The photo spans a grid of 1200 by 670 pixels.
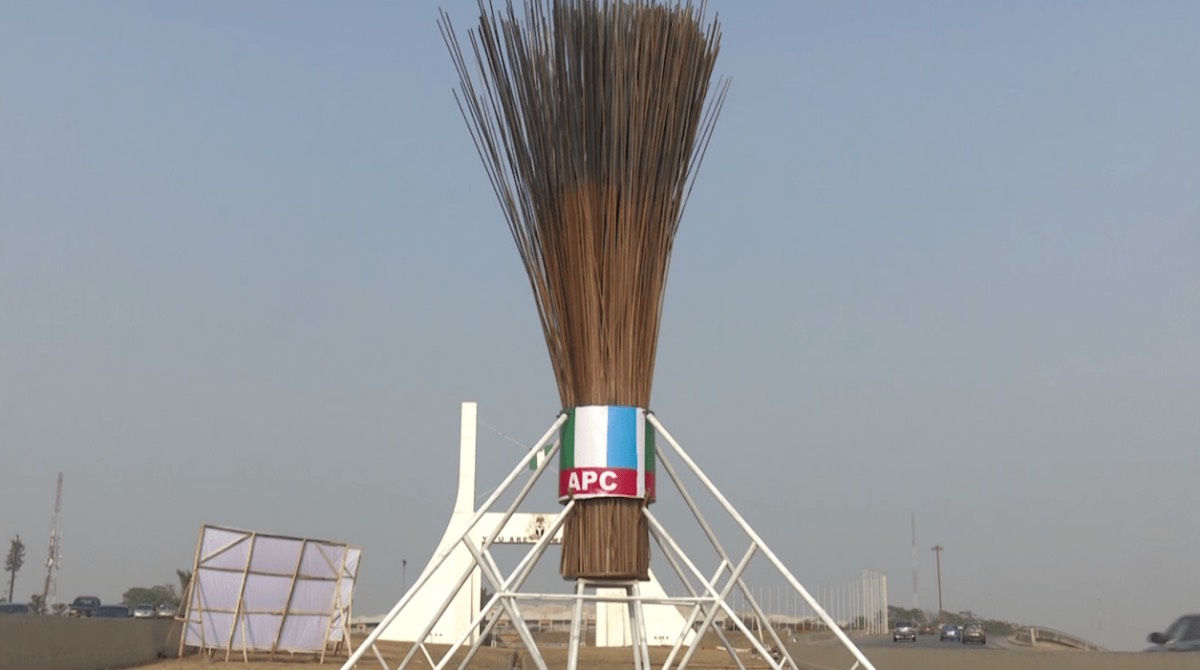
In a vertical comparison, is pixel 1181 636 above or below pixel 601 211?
below

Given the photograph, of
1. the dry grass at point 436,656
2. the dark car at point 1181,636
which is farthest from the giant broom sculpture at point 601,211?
the dark car at point 1181,636

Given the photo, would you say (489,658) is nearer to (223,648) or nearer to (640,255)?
(223,648)

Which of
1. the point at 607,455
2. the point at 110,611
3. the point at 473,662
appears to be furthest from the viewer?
the point at 110,611

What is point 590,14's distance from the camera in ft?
31.5

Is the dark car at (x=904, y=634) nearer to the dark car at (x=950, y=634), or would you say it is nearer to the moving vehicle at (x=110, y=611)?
the dark car at (x=950, y=634)

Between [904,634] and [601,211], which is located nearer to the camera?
[601,211]

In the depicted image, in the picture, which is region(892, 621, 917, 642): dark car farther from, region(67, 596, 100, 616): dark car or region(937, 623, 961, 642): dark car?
region(67, 596, 100, 616): dark car

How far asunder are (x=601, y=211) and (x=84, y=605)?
105 ft

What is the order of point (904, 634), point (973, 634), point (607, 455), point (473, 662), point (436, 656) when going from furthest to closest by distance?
point (904, 634)
point (973, 634)
point (436, 656)
point (473, 662)
point (607, 455)

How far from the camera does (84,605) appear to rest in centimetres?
3647

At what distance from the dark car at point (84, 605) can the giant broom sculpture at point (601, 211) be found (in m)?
28.8

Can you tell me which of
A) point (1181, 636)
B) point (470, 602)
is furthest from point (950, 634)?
point (1181, 636)

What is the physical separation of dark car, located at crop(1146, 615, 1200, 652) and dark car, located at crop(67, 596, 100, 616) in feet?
91.6

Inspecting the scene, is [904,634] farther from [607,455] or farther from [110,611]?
[607,455]
